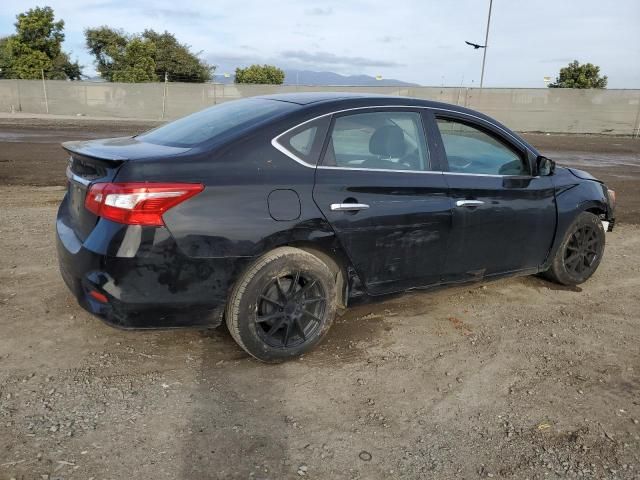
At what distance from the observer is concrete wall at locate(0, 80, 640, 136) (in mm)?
29234

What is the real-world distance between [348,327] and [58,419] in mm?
2073

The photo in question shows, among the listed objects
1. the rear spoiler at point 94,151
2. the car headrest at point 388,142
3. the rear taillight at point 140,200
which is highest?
the car headrest at point 388,142

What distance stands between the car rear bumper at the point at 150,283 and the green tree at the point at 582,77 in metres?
47.7

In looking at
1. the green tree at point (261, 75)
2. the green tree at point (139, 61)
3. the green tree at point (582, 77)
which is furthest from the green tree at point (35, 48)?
the green tree at point (582, 77)

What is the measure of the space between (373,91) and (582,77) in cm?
2652

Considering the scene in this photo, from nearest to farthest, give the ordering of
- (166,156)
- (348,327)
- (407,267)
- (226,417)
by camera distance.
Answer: (226,417)
(166,156)
(407,267)
(348,327)

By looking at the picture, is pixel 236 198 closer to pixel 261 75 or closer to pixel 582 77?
pixel 582 77

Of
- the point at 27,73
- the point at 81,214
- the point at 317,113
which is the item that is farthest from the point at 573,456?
the point at 27,73

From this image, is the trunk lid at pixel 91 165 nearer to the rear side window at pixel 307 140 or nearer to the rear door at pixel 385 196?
the rear side window at pixel 307 140

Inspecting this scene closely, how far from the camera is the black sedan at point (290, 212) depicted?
122 inches

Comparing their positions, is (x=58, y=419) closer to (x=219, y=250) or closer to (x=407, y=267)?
(x=219, y=250)

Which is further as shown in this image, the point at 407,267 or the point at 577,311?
the point at 577,311

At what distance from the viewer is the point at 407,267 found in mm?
3943

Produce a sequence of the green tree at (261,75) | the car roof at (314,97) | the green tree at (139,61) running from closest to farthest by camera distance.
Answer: the car roof at (314,97)
the green tree at (139,61)
the green tree at (261,75)
